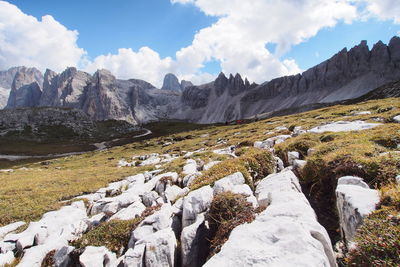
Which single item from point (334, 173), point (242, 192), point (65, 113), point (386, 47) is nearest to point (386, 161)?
point (334, 173)

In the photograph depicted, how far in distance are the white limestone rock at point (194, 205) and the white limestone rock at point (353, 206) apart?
4989mm

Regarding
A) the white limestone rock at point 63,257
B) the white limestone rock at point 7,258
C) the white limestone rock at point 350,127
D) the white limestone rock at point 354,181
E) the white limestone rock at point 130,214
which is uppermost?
the white limestone rock at point 350,127

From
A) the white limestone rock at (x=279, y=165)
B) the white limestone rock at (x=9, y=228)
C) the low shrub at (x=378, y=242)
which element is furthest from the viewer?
the white limestone rock at (x=279, y=165)

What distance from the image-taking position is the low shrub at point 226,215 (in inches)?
272

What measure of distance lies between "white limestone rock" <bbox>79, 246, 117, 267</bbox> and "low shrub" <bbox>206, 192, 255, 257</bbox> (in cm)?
427

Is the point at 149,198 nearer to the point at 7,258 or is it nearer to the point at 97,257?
the point at 97,257

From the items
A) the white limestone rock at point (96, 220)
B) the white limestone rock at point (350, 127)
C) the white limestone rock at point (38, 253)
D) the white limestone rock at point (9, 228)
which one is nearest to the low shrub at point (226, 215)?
the white limestone rock at point (38, 253)

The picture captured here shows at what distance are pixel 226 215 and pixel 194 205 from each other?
181cm

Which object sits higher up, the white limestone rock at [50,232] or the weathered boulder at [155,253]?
the weathered boulder at [155,253]

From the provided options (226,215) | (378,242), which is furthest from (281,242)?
(226,215)

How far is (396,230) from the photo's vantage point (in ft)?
14.6

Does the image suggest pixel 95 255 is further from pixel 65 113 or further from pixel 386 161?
pixel 65 113

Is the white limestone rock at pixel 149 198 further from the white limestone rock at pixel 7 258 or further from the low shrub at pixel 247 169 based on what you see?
the white limestone rock at pixel 7 258

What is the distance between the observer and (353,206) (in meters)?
5.94
